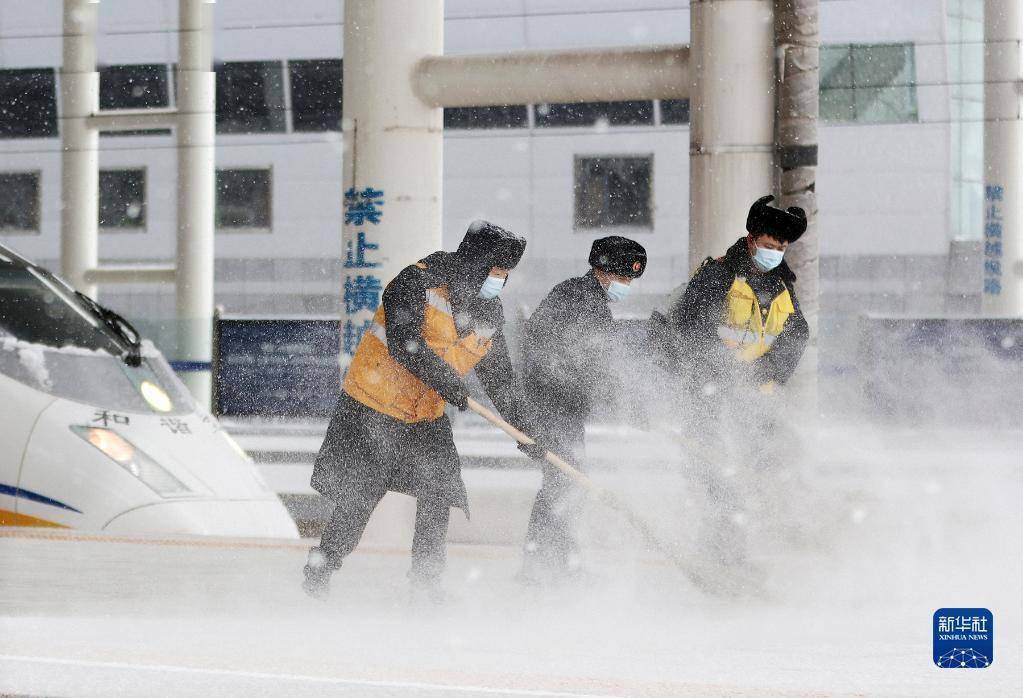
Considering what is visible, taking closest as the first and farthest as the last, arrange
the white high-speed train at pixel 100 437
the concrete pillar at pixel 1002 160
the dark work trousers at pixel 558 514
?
the dark work trousers at pixel 558 514, the white high-speed train at pixel 100 437, the concrete pillar at pixel 1002 160

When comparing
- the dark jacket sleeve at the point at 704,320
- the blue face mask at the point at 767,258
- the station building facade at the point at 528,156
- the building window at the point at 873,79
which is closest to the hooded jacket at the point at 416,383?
the dark jacket sleeve at the point at 704,320

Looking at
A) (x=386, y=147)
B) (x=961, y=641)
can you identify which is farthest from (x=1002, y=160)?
(x=961, y=641)

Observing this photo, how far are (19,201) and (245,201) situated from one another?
390cm

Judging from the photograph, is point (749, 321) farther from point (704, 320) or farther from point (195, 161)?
point (195, 161)

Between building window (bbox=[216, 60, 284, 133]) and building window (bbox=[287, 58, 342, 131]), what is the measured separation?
0.22 metres

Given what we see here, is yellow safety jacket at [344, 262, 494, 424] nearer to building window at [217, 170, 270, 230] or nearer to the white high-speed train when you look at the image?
the white high-speed train

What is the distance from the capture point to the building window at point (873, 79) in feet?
68.7

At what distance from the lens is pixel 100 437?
7211mm

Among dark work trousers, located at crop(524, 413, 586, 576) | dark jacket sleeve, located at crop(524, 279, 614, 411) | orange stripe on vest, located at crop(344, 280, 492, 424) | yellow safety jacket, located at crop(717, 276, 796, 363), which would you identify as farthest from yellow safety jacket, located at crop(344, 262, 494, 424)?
yellow safety jacket, located at crop(717, 276, 796, 363)

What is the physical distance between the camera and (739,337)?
5.67m

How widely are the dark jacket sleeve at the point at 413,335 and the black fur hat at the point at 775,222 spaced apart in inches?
50.5

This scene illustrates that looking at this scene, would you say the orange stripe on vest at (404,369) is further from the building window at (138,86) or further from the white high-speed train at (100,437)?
the building window at (138,86)

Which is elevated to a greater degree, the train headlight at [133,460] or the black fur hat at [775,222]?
the black fur hat at [775,222]

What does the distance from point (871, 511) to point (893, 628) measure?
2.88 meters
